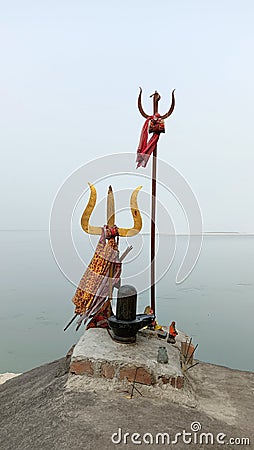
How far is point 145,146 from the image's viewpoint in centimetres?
607

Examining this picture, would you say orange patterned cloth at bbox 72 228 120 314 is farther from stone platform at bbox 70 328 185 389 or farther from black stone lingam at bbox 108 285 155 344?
stone platform at bbox 70 328 185 389

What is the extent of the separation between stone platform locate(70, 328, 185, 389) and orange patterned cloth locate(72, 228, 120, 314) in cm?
69

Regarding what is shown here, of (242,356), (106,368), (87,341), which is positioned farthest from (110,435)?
(242,356)

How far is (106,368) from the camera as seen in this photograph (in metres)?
4.74

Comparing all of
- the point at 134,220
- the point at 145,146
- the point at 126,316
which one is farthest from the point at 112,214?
the point at 126,316

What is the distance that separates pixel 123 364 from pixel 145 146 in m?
3.51

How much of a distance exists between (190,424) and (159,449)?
626 millimetres

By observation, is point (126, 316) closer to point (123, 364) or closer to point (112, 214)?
point (123, 364)

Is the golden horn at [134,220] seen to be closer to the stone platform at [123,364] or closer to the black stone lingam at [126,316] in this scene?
the black stone lingam at [126,316]

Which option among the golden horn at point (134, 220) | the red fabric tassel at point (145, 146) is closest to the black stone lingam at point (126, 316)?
the golden horn at point (134, 220)
